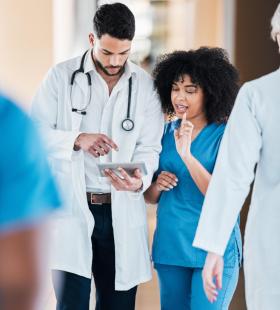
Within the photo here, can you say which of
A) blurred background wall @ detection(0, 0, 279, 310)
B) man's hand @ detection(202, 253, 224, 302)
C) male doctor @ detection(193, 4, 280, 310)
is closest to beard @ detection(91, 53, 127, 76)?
male doctor @ detection(193, 4, 280, 310)

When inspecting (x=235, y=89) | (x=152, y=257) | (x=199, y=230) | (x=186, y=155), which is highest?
(x=235, y=89)

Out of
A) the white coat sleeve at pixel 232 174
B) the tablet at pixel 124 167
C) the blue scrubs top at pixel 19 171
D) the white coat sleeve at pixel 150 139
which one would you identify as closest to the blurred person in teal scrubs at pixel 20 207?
the blue scrubs top at pixel 19 171

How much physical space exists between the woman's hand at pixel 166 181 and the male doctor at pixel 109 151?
0.15 ft

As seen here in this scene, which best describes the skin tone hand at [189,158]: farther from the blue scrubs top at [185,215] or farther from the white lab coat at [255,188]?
the white lab coat at [255,188]

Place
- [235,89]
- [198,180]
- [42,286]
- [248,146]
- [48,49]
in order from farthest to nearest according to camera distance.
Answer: [48,49] < [235,89] < [198,180] < [248,146] < [42,286]

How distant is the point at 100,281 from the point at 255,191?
84cm

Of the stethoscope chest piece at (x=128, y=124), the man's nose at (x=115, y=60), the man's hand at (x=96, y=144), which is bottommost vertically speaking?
the man's hand at (x=96, y=144)

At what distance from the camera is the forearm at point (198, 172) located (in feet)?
7.44

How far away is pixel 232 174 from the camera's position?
187 centimetres

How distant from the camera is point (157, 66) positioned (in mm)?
2549

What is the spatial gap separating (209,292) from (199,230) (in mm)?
162

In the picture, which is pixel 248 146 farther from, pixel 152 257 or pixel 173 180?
pixel 152 257

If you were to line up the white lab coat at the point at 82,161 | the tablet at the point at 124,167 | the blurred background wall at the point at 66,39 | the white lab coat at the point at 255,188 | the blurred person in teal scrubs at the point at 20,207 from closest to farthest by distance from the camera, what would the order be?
1. the blurred person in teal scrubs at the point at 20,207
2. the white lab coat at the point at 255,188
3. the tablet at the point at 124,167
4. the white lab coat at the point at 82,161
5. the blurred background wall at the point at 66,39

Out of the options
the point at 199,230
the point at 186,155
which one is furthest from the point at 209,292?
the point at 186,155
